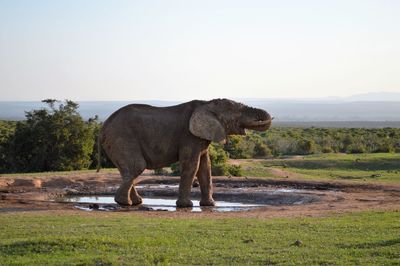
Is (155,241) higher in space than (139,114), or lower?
lower

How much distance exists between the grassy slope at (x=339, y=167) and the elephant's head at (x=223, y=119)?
1146 centimetres

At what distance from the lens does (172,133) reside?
21.7 meters

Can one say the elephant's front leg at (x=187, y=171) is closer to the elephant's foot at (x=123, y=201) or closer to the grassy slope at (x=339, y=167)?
the elephant's foot at (x=123, y=201)

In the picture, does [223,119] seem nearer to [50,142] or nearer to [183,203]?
[183,203]

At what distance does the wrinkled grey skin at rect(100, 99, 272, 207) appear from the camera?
21375mm

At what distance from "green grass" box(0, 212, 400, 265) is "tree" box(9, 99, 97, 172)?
20732mm

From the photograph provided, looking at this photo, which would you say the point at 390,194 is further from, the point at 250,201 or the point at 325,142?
the point at 325,142

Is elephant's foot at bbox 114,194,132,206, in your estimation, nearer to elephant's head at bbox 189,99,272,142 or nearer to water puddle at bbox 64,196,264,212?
water puddle at bbox 64,196,264,212

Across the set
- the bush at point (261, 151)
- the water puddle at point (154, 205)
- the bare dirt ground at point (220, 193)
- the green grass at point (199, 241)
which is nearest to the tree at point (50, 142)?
the bare dirt ground at point (220, 193)

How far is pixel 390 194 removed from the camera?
80.8 ft

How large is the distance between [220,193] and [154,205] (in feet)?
11.4

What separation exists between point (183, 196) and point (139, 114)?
119 inches

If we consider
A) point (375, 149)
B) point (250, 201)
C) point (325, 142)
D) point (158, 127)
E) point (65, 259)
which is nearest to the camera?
point (65, 259)

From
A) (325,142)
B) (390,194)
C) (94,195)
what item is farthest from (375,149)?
(94,195)
